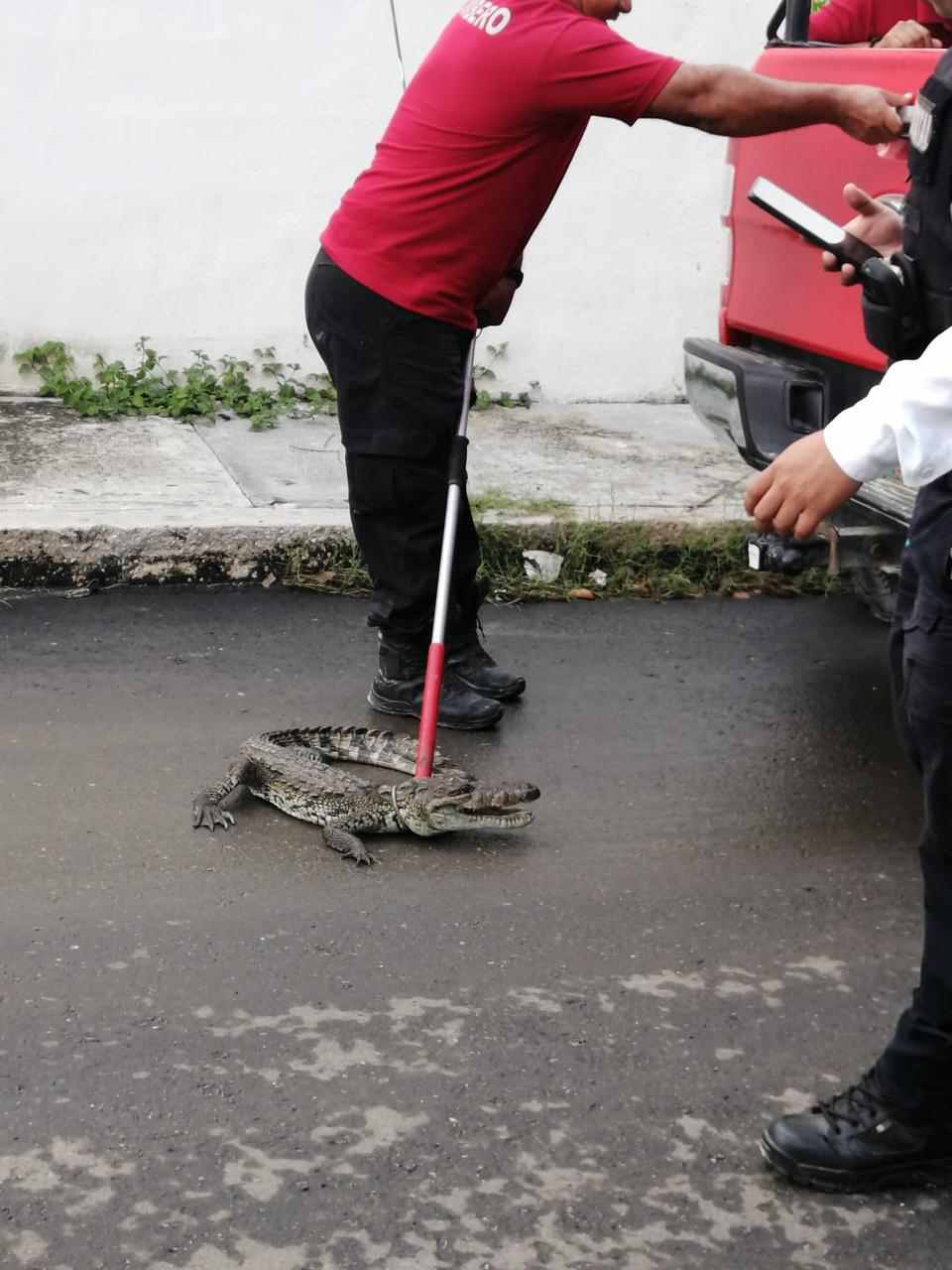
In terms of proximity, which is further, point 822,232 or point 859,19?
point 859,19

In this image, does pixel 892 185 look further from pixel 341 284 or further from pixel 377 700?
pixel 377 700

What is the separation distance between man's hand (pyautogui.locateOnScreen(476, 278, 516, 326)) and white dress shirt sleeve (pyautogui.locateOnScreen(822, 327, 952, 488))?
250cm

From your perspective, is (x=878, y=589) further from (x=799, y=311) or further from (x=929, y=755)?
(x=929, y=755)

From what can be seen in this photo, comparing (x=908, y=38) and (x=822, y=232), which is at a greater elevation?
(x=908, y=38)

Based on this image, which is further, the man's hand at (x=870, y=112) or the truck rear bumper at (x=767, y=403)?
the truck rear bumper at (x=767, y=403)

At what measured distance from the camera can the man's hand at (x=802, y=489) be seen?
2.23m

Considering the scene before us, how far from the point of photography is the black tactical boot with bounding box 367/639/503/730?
15.1 feet

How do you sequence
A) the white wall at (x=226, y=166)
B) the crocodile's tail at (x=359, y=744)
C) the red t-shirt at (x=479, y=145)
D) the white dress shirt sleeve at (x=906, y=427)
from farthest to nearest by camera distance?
1. the white wall at (x=226, y=166)
2. the crocodile's tail at (x=359, y=744)
3. the red t-shirt at (x=479, y=145)
4. the white dress shirt sleeve at (x=906, y=427)

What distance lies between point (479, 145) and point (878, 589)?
84.3 inches

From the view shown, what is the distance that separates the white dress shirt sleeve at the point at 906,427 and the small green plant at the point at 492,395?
544 centimetres

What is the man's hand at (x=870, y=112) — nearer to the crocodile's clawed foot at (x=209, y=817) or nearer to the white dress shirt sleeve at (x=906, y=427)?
the white dress shirt sleeve at (x=906, y=427)

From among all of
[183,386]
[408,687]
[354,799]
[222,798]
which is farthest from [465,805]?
[183,386]

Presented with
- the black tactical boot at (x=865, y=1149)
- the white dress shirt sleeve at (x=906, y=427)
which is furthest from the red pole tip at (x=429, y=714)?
the white dress shirt sleeve at (x=906, y=427)

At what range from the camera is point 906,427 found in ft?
7.15
